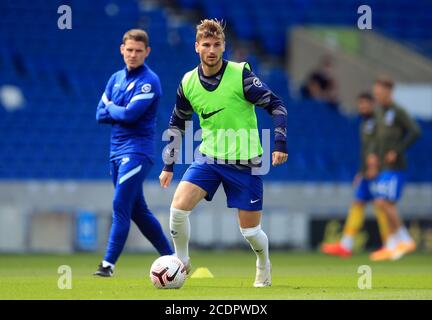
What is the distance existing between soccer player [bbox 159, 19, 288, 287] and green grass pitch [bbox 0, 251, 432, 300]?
2.18 feet

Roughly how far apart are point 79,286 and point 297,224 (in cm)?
963

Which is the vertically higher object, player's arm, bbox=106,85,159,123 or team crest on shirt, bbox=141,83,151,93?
team crest on shirt, bbox=141,83,151,93

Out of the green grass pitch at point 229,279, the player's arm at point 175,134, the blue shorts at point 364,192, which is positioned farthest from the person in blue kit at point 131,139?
the blue shorts at point 364,192

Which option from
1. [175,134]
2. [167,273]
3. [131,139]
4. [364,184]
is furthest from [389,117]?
[167,273]

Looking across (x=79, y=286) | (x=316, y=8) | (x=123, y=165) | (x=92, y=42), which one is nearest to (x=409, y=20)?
(x=316, y=8)

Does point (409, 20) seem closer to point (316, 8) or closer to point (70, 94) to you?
point (316, 8)

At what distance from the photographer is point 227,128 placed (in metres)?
9.97

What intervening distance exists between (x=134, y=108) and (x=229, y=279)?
1.82 meters

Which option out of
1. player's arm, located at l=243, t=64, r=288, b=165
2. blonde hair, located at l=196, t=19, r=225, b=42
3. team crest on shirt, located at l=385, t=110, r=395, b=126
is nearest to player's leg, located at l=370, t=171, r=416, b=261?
team crest on shirt, located at l=385, t=110, r=395, b=126

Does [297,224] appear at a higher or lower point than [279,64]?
lower

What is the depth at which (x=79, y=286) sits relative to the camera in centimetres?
991

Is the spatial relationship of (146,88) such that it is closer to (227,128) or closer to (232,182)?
(227,128)

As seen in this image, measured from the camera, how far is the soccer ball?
31.8 feet

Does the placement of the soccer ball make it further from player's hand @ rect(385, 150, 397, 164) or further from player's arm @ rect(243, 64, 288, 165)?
player's hand @ rect(385, 150, 397, 164)
